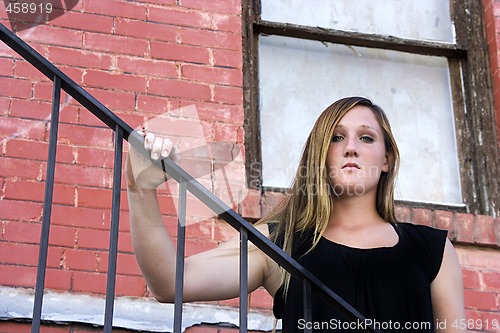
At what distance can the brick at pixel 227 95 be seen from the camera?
4617 millimetres

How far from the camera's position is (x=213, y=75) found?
466cm

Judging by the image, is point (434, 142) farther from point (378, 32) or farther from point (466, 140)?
point (378, 32)

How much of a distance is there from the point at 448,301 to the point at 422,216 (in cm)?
153

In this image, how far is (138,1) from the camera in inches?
187

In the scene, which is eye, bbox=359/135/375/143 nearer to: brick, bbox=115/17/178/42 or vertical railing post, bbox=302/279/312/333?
vertical railing post, bbox=302/279/312/333

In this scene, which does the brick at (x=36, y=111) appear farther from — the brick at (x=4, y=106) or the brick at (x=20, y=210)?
the brick at (x=20, y=210)

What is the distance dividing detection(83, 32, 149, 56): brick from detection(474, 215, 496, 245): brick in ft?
5.53

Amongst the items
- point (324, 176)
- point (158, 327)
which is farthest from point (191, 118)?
point (324, 176)

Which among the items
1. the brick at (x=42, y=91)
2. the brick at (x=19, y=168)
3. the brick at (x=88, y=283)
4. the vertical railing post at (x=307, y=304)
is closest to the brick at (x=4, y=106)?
the brick at (x=42, y=91)

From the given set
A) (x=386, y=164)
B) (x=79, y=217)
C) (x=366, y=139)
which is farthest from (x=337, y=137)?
(x=79, y=217)

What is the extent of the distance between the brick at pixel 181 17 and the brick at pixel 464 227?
1.44 metres

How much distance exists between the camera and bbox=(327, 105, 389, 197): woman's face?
3254 mm

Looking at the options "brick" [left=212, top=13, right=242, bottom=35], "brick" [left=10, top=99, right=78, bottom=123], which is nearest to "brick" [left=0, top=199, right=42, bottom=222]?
"brick" [left=10, top=99, right=78, bottom=123]

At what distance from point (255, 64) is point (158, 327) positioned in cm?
146
